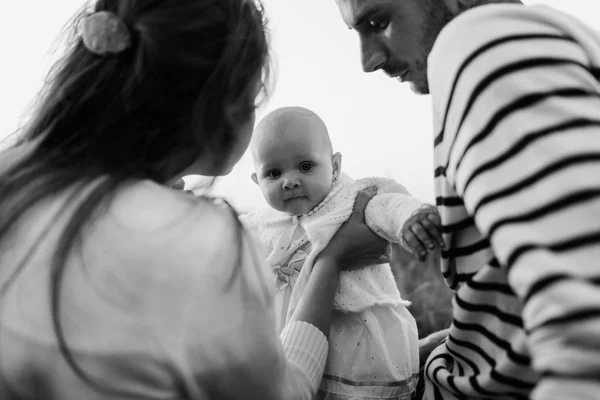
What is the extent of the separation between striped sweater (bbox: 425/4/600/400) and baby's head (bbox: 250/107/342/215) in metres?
0.69

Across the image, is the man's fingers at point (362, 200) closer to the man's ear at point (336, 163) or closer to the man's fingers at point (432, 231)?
the man's ear at point (336, 163)

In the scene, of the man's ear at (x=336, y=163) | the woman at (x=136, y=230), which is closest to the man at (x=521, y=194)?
the woman at (x=136, y=230)

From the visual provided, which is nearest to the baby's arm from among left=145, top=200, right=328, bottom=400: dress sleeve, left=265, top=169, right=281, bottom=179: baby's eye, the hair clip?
left=265, top=169, right=281, bottom=179: baby's eye

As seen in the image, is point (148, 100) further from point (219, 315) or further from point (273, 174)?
point (273, 174)

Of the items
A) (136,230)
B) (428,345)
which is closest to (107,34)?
(136,230)

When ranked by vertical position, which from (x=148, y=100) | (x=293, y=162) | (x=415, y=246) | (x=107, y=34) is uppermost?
(x=107, y=34)

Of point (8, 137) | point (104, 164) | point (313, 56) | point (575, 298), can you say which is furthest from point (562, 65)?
point (313, 56)

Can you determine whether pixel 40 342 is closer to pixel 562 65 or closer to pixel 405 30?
pixel 562 65

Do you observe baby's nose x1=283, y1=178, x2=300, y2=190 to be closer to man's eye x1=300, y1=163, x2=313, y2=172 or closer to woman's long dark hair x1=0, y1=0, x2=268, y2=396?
man's eye x1=300, y1=163, x2=313, y2=172

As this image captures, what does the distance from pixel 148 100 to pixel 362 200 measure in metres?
0.78

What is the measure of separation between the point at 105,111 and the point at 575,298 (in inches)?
28.2

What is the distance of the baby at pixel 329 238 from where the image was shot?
1.44 m

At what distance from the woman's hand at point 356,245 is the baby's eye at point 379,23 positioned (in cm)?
47

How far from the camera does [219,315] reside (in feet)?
2.50
